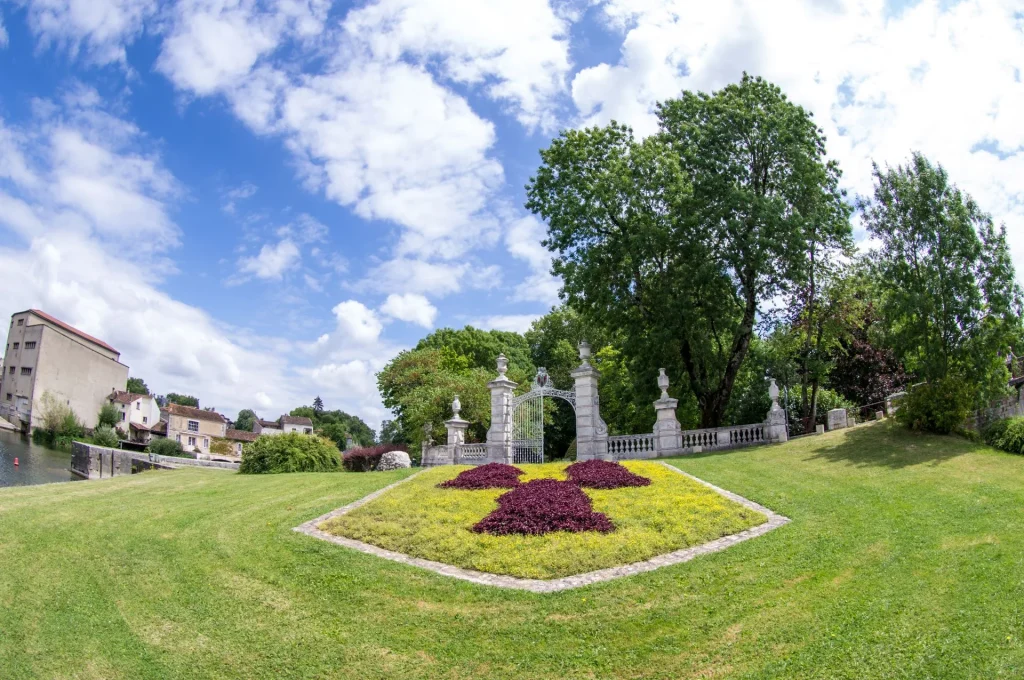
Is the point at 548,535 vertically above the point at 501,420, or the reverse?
the point at 501,420

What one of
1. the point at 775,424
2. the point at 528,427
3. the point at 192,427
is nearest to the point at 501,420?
the point at 528,427

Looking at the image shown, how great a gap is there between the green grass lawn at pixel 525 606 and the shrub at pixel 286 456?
1075cm

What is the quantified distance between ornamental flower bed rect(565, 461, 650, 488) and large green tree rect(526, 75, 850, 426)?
29.0 feet

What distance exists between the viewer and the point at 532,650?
8.70 meters

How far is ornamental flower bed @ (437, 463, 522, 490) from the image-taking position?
56.2 ft

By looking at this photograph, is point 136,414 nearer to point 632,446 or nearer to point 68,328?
point 68,328

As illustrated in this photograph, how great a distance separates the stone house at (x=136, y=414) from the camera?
62.6 meters

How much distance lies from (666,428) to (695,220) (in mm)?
7919

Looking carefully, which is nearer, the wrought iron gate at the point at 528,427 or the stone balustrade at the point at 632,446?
the stone balustrade at the point at 632,446

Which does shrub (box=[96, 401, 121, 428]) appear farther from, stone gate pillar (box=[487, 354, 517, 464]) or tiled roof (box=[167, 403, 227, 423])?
stone gate pillar (box=[487, 354, 517, 464])

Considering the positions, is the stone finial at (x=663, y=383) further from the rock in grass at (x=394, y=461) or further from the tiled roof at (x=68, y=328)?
the tiled roof at (x=68, y=328)

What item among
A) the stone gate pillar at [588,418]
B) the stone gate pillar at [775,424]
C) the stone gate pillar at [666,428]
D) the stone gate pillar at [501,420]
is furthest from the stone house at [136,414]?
the stone gate pillar at [775,424]

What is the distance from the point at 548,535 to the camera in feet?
40.9

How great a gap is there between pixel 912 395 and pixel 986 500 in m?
8.48
